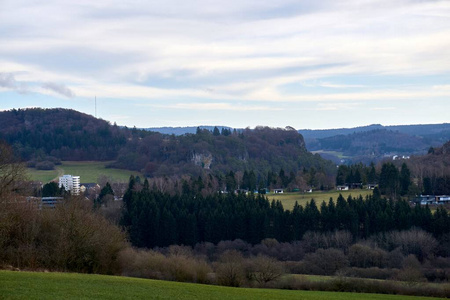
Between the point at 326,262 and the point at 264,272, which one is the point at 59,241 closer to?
the point at 264,272

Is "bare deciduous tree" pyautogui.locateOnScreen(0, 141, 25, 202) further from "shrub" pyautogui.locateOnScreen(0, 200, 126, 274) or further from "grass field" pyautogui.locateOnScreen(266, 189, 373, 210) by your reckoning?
"grass field" pyautogui.locateOnScreen(266, 189, 373, 210)

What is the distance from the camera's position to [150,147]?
150m

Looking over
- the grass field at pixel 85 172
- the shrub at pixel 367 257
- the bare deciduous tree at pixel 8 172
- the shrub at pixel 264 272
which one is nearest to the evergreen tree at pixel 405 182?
the shrub at pixel 367 257

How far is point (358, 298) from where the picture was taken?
29141 mm

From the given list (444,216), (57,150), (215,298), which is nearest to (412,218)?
(444,216)

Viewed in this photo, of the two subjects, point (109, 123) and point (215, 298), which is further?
point (109, 123)

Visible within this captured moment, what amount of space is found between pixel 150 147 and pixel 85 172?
74.0 ft

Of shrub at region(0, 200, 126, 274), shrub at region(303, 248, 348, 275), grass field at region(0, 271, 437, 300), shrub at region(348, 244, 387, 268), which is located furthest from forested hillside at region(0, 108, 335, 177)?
grass field at region(0, 271, 437, 300)

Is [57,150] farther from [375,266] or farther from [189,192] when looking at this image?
[375,266]

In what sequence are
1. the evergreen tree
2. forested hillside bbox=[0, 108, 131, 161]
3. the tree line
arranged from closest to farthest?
the tree line, the evergreen tree, forested hillside bbox=[0, 108, 131, 161]

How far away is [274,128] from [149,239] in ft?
403

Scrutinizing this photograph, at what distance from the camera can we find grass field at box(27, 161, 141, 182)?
12308 cm

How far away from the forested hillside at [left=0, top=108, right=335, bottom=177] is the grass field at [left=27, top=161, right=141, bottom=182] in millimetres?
4018

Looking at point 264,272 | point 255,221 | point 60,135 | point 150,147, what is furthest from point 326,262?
point 60,135
